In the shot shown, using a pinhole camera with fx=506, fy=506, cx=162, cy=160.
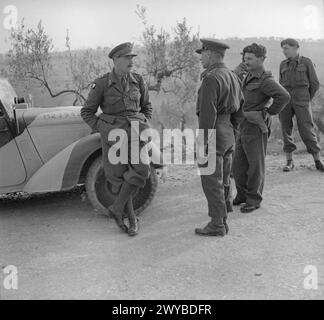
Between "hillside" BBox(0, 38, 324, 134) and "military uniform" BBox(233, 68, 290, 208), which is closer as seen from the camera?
"military uniform" BBox(233, 68, 290, 208)

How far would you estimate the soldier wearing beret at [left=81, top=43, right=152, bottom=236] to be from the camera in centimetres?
490

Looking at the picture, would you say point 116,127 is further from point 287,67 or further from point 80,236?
point 287,67

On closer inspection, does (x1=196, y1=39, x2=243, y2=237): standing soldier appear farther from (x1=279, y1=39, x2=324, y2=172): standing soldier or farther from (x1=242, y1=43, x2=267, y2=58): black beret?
(x1=279, y1=39, x2=324, y2=172): standing soldier

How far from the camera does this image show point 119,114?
4.97 metres

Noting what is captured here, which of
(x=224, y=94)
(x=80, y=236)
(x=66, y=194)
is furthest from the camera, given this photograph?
(x=66, y=194)

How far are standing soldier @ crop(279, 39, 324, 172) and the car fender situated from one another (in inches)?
125

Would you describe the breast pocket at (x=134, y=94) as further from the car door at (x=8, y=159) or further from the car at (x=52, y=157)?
the car door at (x=8, y=159)

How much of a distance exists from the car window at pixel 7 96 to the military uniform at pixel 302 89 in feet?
12.5

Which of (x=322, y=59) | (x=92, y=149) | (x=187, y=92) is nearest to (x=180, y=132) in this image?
(x=187, y=92)

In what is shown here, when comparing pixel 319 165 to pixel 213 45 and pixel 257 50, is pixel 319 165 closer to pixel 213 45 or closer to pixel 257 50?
pixel 257 50

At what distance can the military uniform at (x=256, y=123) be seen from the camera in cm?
555

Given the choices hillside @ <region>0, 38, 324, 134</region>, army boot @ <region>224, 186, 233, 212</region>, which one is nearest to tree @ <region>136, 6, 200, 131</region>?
hillside @ <region>0, 38, 324, 134</region>

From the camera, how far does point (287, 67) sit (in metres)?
7.25
